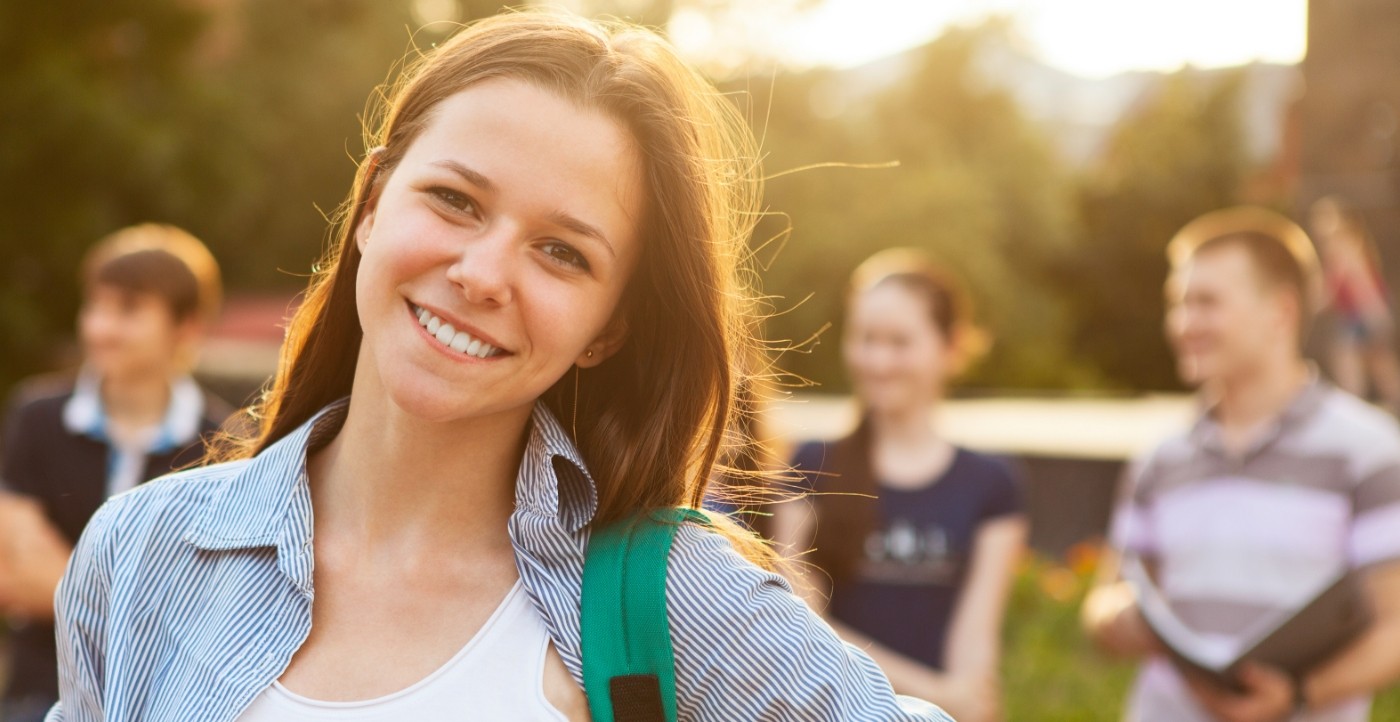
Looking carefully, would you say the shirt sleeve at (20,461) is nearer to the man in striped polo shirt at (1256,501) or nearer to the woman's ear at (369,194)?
the woman's ear at (369,194)

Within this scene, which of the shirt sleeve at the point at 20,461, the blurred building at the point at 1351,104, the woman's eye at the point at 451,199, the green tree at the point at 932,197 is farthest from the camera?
the green tree at the point at 932,197

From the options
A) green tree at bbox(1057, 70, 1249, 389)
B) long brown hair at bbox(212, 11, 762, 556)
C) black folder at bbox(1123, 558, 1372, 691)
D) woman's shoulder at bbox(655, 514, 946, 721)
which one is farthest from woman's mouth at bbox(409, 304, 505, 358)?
green tree at bbox(1057, 70, 1249, 389)

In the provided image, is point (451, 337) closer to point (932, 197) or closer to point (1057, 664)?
point (1057, 664)

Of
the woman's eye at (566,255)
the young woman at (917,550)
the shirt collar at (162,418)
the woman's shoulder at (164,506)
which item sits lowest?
the shirt collar at (162,418)

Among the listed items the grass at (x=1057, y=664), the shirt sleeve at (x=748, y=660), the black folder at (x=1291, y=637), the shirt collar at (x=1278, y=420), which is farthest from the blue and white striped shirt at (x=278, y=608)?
the grass at (x=1057, y=664)

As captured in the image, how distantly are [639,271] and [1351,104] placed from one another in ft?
26.6

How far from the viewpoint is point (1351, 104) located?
339 inches

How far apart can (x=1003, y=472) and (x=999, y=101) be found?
116 ft

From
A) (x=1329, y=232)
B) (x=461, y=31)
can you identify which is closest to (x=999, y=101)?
(x=1329, y=232)

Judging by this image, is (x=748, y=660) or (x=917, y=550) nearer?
(x=748, y=660)

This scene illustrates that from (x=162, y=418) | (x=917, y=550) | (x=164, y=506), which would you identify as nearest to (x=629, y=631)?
(x=164, y=506)

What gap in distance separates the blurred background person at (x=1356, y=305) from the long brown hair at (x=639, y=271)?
821 cm

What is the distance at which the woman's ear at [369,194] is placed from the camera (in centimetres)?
178

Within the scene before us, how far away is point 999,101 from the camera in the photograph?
37750mm
